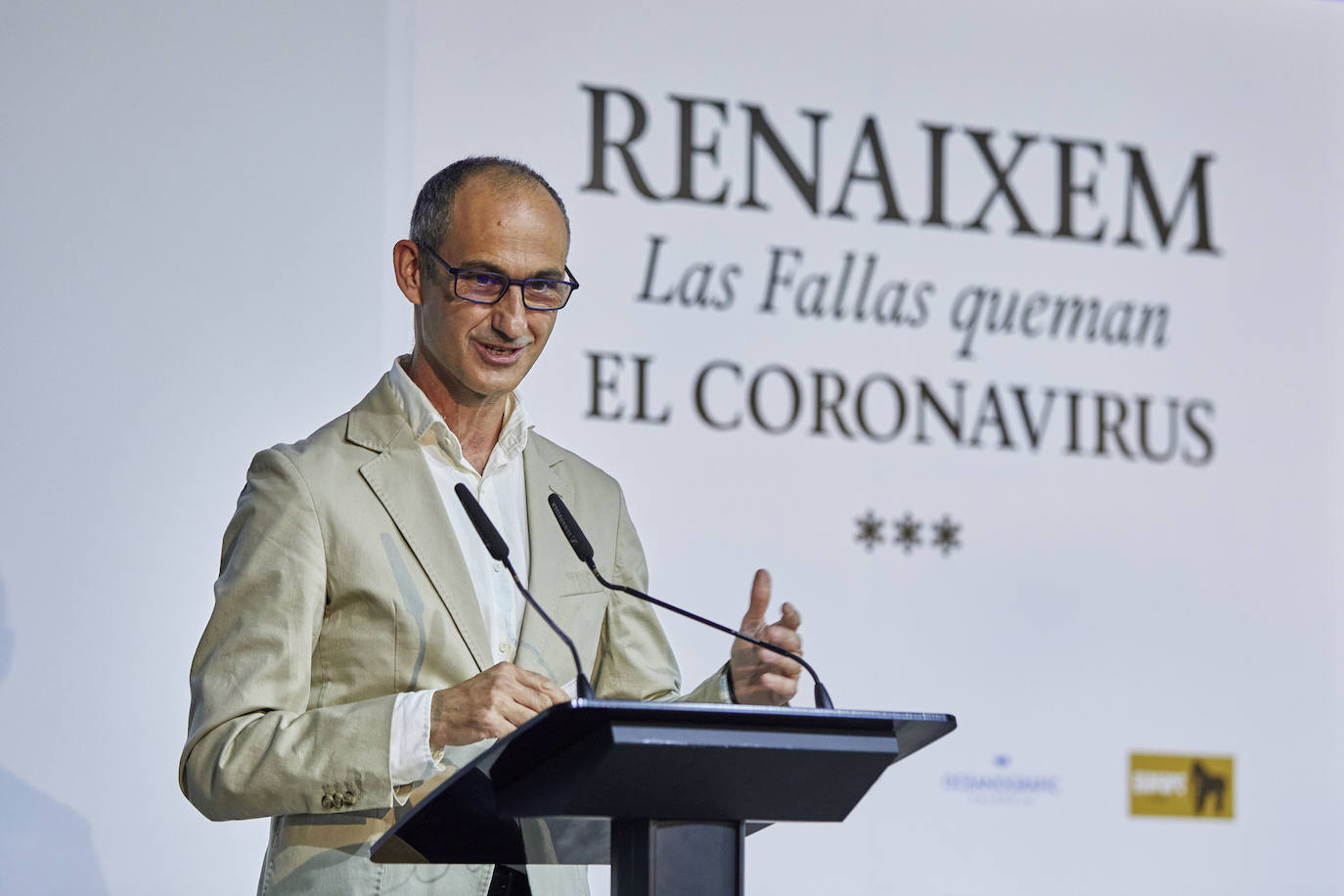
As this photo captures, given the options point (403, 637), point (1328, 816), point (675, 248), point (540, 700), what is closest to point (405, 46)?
point (675, 248)

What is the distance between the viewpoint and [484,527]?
1815mm

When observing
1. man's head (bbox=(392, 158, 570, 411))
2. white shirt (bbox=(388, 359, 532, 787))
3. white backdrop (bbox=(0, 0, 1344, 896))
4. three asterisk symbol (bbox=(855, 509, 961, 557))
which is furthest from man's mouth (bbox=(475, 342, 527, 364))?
three asterisk symbol (bbox=(855, 509, 961, 557))

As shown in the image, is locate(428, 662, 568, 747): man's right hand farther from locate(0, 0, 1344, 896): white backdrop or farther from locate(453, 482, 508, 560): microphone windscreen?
locate(0, 0, 1344, 896): white backdrop

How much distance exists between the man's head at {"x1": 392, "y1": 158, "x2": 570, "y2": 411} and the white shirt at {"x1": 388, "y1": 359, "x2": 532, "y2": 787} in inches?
2.1

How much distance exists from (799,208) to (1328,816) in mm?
2015

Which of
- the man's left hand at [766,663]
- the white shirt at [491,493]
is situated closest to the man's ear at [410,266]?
the white shirt at [491,493]

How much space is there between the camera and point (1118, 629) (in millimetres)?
4113

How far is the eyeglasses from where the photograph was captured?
2256 mm

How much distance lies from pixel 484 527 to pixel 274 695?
378mm

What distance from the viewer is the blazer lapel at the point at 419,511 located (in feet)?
6.96

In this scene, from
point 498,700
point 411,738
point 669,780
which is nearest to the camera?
point 669,780

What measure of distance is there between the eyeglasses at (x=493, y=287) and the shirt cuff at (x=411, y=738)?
612 mm

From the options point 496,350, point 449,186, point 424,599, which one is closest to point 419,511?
point 424,599

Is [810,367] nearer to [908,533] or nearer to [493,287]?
[908,533]
